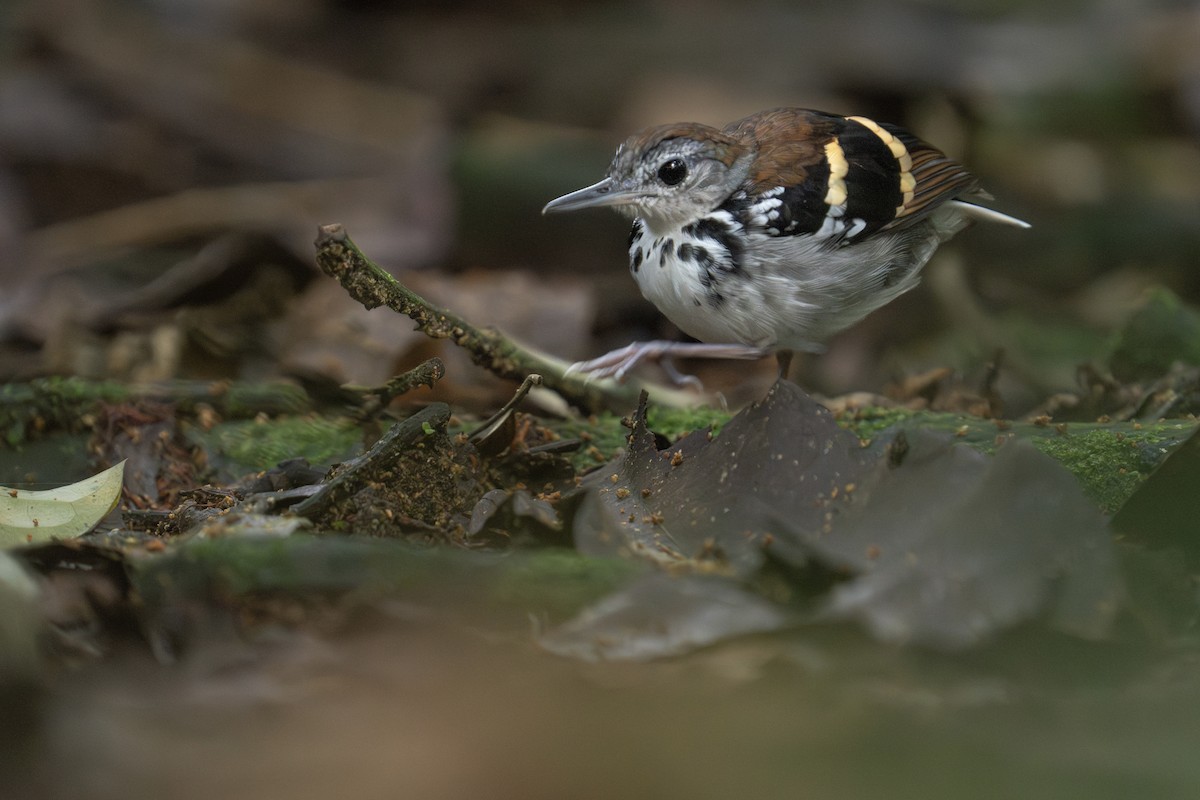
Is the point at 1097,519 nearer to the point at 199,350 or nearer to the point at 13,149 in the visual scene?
the point at 199,350

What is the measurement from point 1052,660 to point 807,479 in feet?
2.24

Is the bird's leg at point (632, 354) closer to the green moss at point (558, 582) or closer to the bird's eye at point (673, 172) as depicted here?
the bird's eye at point (673, 172)

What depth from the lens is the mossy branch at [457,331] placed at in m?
3.05

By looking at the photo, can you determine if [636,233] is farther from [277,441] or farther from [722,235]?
[277,441]

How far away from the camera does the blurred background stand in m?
5.57

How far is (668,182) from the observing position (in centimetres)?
396

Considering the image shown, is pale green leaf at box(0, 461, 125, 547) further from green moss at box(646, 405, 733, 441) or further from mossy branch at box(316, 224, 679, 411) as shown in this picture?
green moss at box(646, 405, 733, 441)

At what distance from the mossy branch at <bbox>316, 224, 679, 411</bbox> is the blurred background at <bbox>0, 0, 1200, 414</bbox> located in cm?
50

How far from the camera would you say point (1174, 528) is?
2570 millimetres

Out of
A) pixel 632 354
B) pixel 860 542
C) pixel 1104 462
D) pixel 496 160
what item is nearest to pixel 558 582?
pixel 860 542

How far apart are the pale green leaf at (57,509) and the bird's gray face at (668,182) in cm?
154

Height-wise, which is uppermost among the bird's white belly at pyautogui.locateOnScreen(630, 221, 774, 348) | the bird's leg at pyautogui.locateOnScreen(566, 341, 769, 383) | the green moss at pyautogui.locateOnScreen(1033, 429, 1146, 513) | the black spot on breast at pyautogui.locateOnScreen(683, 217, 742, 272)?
the black spot on breast at pyautogui.locateOnScreen(683, 217, 742, 272)

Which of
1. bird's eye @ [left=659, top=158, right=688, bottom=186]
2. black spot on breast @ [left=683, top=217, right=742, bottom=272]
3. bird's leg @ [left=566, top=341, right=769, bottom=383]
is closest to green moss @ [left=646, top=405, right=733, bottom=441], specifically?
bird's leg @ [left=566, top=341, right=769, bottom=383]

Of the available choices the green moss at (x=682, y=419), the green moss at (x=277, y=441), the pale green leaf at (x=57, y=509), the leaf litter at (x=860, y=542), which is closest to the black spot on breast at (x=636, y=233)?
the green moss at (x=682, y=419)
